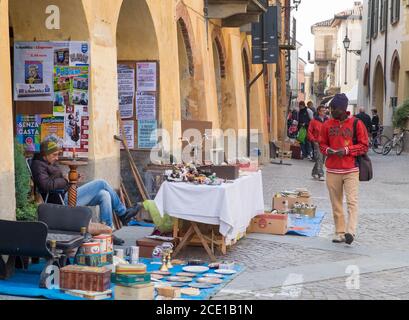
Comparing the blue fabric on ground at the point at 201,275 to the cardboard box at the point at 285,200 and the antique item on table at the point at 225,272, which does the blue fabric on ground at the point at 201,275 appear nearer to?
the antique item on table at the point at 225,272

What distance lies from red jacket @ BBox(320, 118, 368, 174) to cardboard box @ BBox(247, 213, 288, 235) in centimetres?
111

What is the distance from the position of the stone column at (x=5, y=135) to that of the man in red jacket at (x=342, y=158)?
12.6 feet

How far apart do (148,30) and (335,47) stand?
6278 cm

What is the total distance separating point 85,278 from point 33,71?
396cm

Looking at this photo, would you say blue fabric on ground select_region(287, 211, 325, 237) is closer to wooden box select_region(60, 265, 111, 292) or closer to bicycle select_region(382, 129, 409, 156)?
wooden box select_region(60, 265, 111, 292)

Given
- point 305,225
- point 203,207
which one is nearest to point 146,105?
point 305,225

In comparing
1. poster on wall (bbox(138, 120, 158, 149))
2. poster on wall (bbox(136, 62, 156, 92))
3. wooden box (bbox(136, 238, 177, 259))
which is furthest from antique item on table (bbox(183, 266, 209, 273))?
poster on wall (bbox(136, 62, 156, 92))

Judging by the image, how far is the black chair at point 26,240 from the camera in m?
6.58

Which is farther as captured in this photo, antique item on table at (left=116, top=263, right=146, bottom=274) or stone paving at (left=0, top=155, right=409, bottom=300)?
stone paving at (left=0, top=155, right=409, bottom=300)

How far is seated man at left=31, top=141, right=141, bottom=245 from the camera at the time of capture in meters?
8.21

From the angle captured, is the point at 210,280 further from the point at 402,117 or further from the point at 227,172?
the point at 402,117

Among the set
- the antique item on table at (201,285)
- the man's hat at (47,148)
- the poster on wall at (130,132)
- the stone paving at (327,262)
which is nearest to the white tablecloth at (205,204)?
the stone paving at (327,262)

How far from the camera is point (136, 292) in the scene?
20.2 ft
